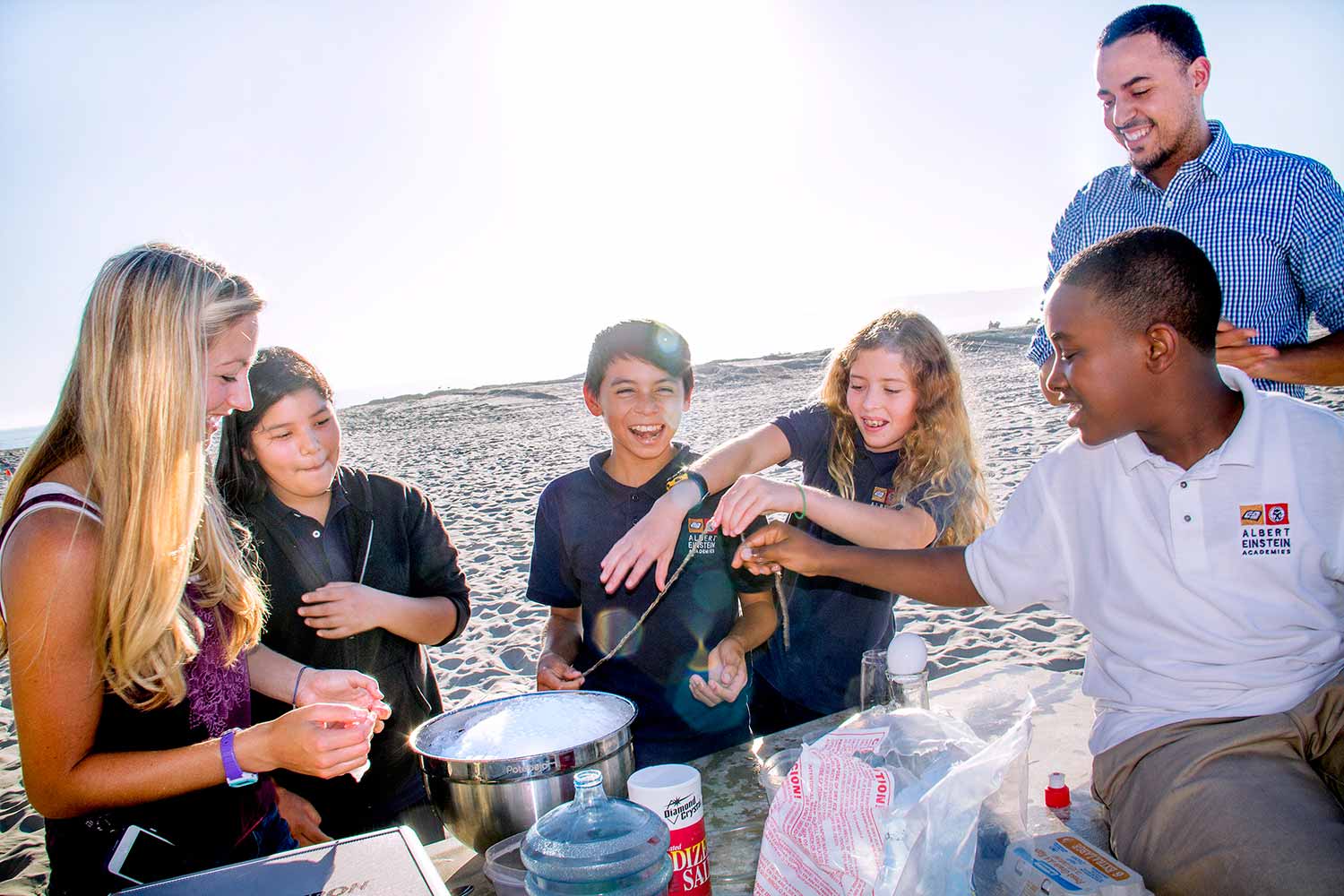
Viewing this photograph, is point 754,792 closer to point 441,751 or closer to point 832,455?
point 441,751

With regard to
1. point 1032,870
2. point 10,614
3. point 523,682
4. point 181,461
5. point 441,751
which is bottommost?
point 523,682

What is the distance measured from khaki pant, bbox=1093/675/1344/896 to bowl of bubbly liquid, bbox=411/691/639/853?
3.73ft

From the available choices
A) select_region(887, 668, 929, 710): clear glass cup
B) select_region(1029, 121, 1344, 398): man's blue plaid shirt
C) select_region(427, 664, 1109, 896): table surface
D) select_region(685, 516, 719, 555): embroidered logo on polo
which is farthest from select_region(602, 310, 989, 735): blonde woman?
select_region(887, 668, 929, 710): clear glass cup

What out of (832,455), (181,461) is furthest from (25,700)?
(832,455)

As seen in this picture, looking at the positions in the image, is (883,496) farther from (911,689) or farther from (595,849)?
(595,849)

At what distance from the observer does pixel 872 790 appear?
1.58 m

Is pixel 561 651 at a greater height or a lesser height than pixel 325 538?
lesser

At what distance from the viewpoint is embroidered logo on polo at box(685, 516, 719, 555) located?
2.85 metres

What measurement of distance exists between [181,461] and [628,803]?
137 centimetres

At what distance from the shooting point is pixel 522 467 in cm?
1497

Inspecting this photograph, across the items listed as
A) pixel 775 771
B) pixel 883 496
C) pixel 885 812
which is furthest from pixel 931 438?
pixel 885 812

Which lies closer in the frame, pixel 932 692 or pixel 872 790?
pixel 872 790

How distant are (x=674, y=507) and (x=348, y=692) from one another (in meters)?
1.07

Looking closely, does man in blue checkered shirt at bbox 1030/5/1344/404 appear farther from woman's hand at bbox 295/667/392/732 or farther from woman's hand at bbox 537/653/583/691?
woman's hand at bbox 295/667/392/732
